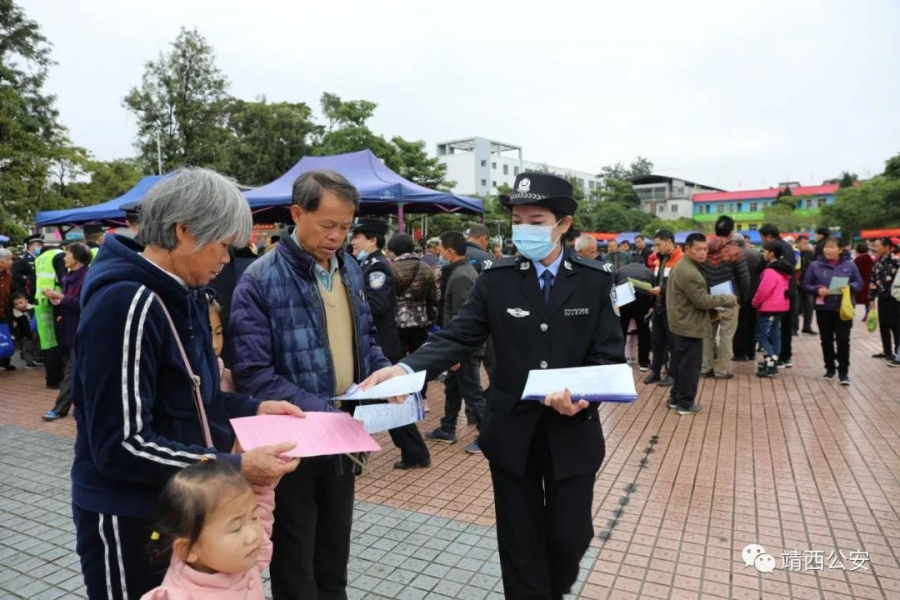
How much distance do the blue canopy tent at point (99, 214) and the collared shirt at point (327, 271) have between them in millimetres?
10345

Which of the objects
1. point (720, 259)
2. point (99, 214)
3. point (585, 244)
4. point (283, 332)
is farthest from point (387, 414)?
point (99, 214)

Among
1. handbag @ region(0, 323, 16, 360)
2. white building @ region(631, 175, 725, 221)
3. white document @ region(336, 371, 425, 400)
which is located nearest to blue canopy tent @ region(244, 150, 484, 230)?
handbag @ region(0, 323, 16, 360)

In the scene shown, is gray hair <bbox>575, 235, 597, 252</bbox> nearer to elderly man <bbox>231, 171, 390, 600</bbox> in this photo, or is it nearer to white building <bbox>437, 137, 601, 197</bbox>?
elderly man <bbox>231, 171, 390, 600</bbox>

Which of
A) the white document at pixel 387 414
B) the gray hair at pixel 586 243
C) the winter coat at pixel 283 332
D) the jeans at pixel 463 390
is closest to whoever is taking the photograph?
the winter coat at pixel 283 332

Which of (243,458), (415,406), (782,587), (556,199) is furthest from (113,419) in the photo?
(782,587)

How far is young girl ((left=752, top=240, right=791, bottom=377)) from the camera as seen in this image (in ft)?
27.0

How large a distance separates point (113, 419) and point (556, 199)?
1834 mm

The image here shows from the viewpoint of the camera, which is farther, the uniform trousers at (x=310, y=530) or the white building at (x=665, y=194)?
the white building at (x=665, y=194)

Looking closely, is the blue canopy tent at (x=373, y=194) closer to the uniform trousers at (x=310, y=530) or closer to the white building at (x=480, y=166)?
the uniform trousers at (x=310, y=530)

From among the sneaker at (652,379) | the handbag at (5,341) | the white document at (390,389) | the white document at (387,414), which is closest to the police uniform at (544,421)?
the white document at (387,414)

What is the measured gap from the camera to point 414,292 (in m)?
6.25

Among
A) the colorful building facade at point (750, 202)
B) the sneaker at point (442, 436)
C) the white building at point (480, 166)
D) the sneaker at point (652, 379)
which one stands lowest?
the sneaker at point (652, 379)

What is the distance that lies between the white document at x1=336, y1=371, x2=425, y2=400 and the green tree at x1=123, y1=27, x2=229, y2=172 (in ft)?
101

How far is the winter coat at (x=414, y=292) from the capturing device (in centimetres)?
609
